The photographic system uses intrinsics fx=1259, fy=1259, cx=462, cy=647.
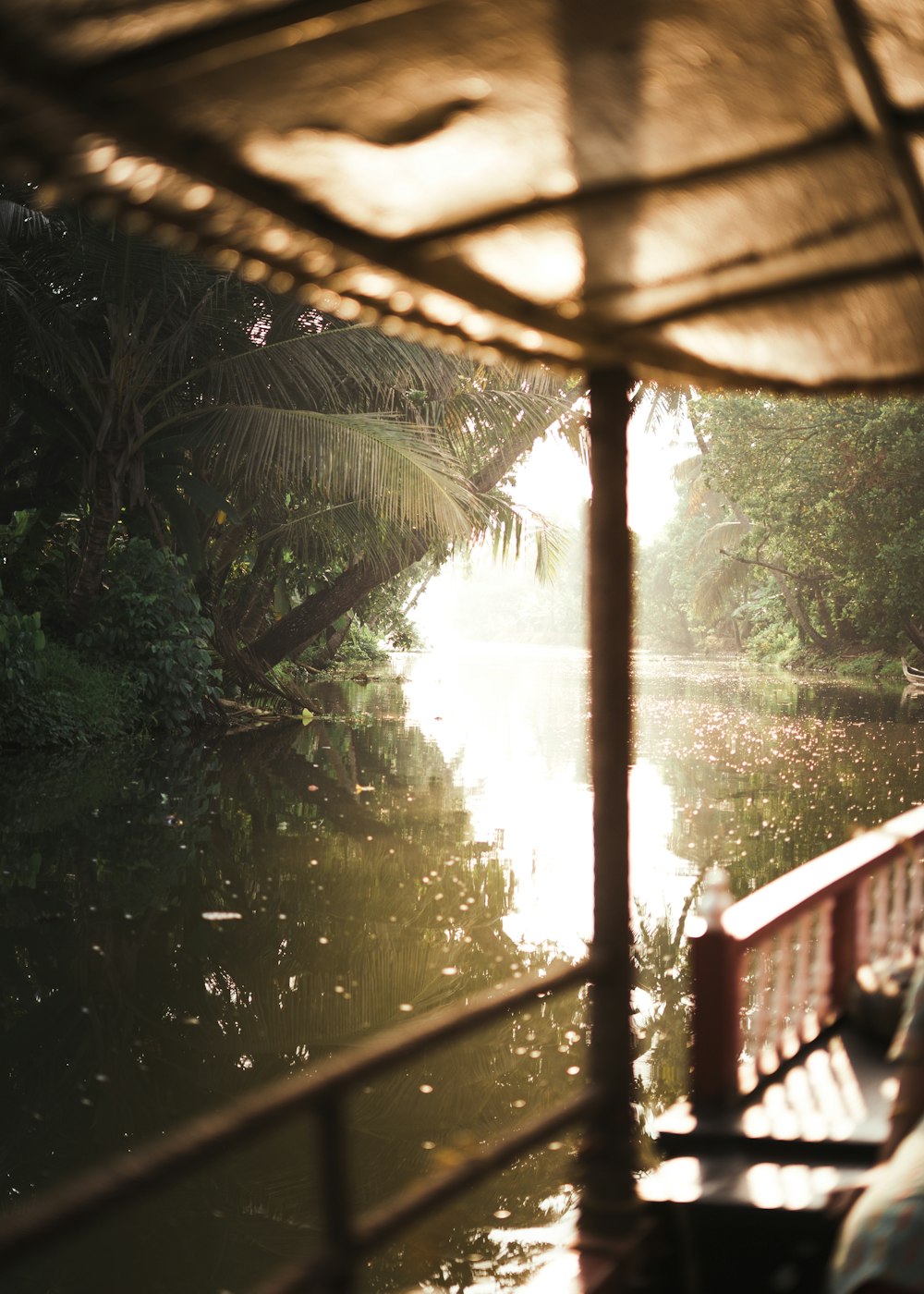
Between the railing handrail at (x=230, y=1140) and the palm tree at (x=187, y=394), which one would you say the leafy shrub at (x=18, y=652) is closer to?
the palm tree at (x=187, y=394)

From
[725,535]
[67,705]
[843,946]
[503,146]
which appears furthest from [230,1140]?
[725,535]

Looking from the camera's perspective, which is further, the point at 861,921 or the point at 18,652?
the point at 18,652

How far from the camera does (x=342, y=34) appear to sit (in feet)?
6.00

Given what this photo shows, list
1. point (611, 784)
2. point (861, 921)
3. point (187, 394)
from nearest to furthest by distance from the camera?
point (611, 784), point (861, 921), point (187, 394)

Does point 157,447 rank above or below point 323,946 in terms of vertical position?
above

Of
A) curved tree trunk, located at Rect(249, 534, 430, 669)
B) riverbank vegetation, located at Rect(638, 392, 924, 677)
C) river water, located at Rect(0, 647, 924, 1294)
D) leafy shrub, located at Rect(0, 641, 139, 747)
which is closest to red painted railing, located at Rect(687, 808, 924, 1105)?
river water, located at Rect(0, 647, 924, 1294)

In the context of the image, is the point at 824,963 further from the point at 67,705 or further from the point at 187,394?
the point at 187,394

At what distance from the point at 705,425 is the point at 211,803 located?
23257 mm

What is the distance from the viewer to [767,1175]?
3584mm

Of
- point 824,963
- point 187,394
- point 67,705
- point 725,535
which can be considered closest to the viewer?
point 824,963

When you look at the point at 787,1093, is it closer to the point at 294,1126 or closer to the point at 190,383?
the point at 294,1126

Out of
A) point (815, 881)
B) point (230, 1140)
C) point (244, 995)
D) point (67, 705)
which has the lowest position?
point (244, 995)

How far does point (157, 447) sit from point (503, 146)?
55.5 ft

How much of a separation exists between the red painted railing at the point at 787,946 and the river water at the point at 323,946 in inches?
44.4
